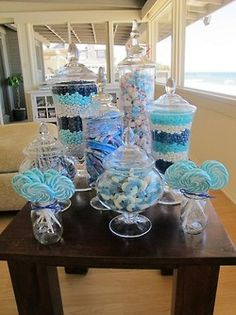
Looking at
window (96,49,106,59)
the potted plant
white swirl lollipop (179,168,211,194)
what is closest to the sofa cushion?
white swirl lollipop (179,168,211,194)

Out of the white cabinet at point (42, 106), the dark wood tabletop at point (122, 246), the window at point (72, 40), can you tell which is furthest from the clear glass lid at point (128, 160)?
the window at point (72, 40)

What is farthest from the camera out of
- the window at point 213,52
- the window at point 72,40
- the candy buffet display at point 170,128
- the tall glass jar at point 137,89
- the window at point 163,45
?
the window at point 72,40

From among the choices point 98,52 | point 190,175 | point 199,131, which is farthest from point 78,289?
point 98,52

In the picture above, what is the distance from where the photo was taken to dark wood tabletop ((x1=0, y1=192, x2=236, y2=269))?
69 centimetres

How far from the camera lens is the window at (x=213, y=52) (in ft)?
7.55

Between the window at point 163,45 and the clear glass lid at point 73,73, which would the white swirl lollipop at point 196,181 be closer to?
the clear glass lid at point 73,73

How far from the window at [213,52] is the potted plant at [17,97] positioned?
4.31m

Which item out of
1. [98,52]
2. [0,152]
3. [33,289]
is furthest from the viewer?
[98,52]

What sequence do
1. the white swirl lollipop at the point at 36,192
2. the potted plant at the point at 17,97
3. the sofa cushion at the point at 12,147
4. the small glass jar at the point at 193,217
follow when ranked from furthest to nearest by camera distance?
the potted plant at the point at 17,97 < the sofa cushion at the point at 12,147 < the small glass jar at the point at 193,217 < the white swirl lollipop at the point at 36,192

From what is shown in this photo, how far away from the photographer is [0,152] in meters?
1.96

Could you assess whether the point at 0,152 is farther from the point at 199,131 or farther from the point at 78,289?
the point at 199,131

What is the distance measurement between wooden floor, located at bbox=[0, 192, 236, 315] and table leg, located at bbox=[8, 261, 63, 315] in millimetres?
442

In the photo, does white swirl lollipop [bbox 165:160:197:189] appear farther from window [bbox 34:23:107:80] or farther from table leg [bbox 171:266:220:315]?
window [bbox 34:23:107:80]

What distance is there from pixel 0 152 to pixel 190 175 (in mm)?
1635
